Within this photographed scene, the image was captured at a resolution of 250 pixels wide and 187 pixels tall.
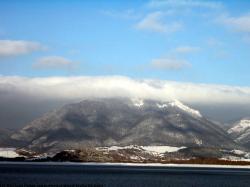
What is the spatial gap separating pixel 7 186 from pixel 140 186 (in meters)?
54.9

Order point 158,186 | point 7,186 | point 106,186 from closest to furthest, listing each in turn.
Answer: point 7,186 → point 106,186 → point 158,186

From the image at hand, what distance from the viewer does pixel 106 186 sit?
611ft

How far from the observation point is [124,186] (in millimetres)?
190125

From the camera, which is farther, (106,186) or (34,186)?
(106,186)

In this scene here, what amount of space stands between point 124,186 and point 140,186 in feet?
27.7

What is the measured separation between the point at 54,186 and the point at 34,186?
262 inches

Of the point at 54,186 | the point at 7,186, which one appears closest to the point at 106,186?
the point at 54,186

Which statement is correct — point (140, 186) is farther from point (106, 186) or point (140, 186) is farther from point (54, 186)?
point (54, 186)

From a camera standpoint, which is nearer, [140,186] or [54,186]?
[54,186]

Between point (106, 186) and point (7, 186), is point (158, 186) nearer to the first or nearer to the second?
point (106, 186)

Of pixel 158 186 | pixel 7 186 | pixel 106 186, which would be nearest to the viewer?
pixel 7 186

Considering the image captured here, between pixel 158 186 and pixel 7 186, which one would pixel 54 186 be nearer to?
pixel 7 186

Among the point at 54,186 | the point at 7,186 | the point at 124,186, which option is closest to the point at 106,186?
the point at 124,186

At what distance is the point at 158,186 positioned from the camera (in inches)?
7844
